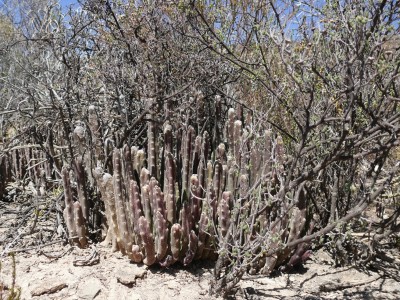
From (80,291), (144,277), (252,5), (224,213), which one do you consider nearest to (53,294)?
(80,291)

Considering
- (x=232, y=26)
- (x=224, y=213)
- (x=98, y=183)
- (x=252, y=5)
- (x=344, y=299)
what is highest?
(x=252, y=5)

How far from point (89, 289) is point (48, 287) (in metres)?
0.32

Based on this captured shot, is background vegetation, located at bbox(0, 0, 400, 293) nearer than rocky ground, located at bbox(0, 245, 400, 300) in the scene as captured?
Yes

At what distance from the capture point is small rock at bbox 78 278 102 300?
3590mm

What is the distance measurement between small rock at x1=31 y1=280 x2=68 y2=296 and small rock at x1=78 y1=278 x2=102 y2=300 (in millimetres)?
147

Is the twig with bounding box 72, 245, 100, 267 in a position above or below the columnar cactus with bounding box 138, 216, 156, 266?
below

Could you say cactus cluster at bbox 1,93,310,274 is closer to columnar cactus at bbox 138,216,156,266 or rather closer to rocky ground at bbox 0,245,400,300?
columnar cactus at bbox 138,216,156,266

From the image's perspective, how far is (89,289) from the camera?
3.65 meters

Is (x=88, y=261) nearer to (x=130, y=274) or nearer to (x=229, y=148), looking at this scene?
(x=130, y=274)

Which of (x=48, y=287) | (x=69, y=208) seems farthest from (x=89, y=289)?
(x=69, y=208)

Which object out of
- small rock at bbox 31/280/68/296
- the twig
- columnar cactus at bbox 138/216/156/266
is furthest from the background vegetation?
small rock at bbox 31/280/68/296

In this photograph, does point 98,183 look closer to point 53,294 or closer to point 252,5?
point 53,294

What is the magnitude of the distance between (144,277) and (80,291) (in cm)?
50

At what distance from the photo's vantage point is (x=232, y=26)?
310 inches
